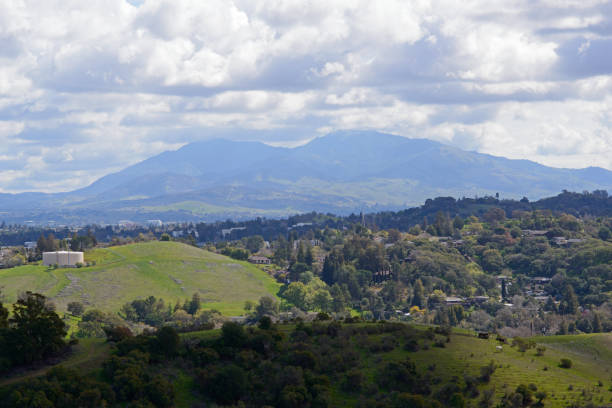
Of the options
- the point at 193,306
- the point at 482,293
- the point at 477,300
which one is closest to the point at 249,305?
the point at 193,306

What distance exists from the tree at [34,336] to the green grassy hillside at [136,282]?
78471 mm

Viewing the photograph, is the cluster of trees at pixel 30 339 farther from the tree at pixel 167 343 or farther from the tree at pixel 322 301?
the tree at pixel 322 301

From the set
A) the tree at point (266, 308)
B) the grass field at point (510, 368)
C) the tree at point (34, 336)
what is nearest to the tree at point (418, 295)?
the tree at point (266, 308)

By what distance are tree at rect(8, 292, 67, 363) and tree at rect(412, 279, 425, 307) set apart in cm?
11470

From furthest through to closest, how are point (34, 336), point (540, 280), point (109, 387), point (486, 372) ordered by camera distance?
point (540, 280) → point (486, 372) → point (34, 336) → point (109, 387)

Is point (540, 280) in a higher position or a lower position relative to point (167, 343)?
lower

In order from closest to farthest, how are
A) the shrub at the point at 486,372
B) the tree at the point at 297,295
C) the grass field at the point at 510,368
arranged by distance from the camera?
the grass field at the point at 510,368 < the shrub at the point at 486,372 < the tree at the point at 297,295

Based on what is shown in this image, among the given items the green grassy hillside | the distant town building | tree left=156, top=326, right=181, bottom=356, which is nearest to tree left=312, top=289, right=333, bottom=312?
the green grassy hillside

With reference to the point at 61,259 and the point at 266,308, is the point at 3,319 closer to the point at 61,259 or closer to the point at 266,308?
the point at 266,308

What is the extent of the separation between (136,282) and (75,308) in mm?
34664

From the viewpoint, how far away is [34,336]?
2596 inches

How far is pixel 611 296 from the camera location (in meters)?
162

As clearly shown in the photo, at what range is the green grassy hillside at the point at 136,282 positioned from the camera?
154 m

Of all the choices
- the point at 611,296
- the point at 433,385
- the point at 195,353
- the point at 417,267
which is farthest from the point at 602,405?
the point at 417,267
